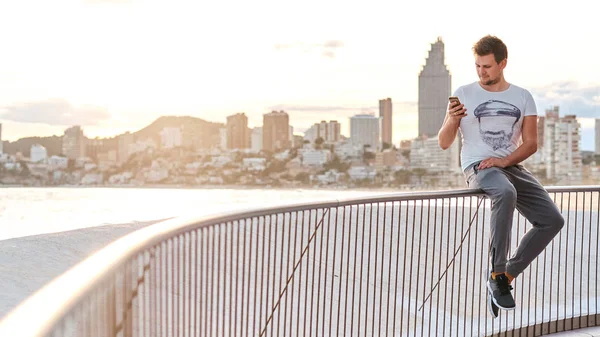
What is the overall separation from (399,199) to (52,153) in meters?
158

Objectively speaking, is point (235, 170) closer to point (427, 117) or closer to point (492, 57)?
point (427, 117)

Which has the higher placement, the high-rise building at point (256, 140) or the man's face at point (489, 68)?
the man's face at point (489, 68)

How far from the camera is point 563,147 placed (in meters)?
120

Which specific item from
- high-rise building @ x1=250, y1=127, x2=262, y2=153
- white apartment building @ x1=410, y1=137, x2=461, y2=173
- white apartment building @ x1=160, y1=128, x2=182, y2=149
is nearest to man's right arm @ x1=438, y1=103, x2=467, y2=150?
white apartment building @ x1=410, y1=137, x2=461, y2=173

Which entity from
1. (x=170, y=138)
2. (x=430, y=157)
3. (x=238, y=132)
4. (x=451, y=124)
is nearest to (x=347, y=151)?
(x=430, y=157)

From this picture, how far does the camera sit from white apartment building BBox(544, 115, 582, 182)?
119312mm

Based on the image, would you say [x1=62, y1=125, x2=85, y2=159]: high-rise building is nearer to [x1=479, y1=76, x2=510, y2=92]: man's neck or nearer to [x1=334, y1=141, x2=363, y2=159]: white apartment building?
[x1=334, y1=141, x2=363, y2=159]: white apartment building

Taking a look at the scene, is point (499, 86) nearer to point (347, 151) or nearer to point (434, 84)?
point (347, 151)

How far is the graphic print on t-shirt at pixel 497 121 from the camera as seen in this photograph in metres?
5.34

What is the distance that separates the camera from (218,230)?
3.51 metres

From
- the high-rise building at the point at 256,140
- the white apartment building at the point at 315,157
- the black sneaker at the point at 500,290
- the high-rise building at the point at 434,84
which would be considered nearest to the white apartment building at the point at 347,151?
the white apartment building at the point at 315,157

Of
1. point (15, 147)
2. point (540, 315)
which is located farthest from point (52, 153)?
point (540, 315)

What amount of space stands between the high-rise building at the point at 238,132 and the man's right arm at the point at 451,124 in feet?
477

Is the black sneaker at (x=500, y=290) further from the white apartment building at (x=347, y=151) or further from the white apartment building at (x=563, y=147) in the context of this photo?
the white apartment building at (x=347, y=151)
